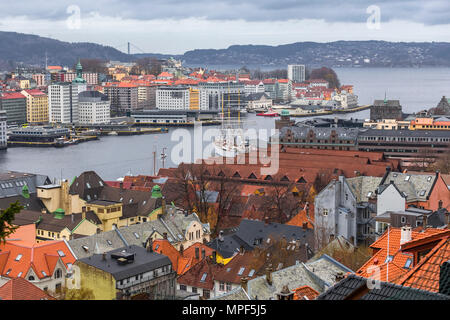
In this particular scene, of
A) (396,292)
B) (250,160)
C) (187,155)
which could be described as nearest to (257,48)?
(187,155)

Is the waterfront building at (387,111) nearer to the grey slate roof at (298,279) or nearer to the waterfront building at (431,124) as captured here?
the waterfront building at (431,124)

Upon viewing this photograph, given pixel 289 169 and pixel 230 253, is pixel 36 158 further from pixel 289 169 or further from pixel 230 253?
pixel 230 253

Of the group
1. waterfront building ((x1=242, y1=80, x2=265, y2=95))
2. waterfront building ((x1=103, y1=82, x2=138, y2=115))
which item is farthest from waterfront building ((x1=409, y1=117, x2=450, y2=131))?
waterfront building ((x1=242, y1=80, x2=265, y2=95))

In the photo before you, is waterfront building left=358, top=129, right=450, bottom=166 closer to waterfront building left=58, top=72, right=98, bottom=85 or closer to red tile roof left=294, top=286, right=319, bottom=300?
red tile roof left=294, top=286, right=319, bottom=300

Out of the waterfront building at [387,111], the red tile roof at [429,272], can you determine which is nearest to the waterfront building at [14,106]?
the waterfront building at [387,111]

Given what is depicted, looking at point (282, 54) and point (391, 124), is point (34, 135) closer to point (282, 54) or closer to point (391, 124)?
point (391, 124)

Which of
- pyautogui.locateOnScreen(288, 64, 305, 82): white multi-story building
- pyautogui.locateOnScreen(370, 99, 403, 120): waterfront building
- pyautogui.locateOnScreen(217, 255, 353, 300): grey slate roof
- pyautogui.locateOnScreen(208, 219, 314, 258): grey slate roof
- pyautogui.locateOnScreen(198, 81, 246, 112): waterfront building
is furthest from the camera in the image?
pyautogui.locateOnScreen(288, 64, 305, 82): white multi-story building
